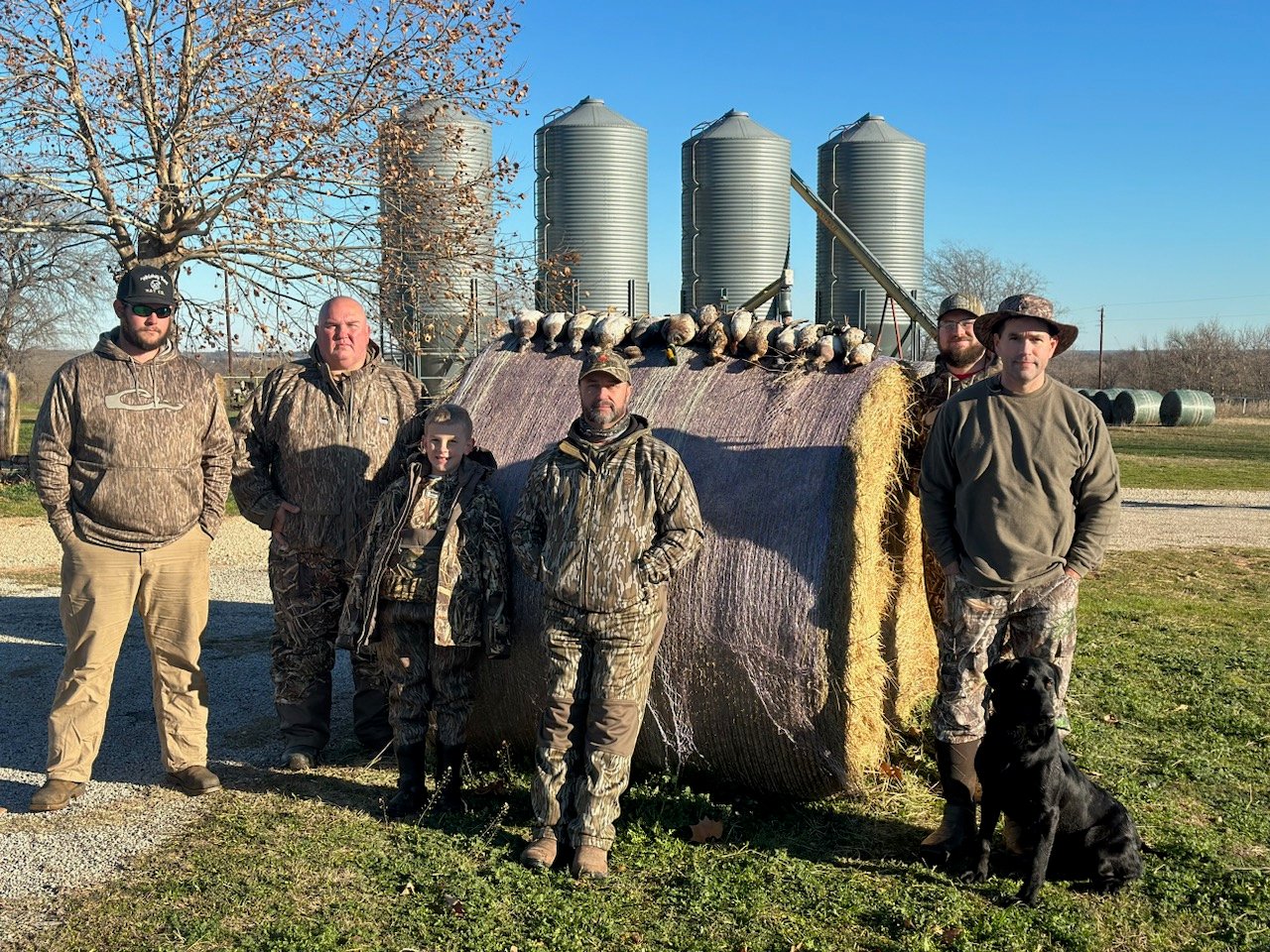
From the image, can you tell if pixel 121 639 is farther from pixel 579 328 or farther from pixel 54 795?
pixel 579 328

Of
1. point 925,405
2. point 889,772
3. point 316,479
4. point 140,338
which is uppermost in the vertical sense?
point 140,338

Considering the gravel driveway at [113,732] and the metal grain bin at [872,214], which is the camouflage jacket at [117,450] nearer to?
the gravel driveway at [113,732]

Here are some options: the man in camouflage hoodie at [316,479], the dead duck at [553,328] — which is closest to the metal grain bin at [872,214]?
the dead duck at [553,328]

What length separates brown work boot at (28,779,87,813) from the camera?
5273mm

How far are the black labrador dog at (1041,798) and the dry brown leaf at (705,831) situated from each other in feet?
3.41

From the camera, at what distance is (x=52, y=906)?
432 centimetres

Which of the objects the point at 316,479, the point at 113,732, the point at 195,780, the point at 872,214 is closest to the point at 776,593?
the point at 316,479

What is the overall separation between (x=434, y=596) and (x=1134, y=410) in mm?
34181

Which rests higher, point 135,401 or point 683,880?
point 135,401

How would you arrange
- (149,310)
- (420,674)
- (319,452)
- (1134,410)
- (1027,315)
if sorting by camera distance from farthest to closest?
(1134,410), (319,452), (149,310), (420,674), (1027,315)

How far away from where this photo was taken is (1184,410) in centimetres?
3559

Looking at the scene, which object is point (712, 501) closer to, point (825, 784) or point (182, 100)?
point (825, 784)

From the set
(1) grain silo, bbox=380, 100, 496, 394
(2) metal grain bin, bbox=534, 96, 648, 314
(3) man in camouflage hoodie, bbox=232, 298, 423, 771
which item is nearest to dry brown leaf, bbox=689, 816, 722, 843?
(3) man in camouflage hoodie, bbox=232, 298, 423, 771

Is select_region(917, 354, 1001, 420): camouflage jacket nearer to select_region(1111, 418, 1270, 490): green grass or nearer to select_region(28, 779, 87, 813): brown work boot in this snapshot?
select_region(28, 779, 87, 813): brown work boot
